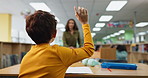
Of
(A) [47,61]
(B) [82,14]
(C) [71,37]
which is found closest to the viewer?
(A) [47,61]

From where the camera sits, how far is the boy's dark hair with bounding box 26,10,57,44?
0.75 meters

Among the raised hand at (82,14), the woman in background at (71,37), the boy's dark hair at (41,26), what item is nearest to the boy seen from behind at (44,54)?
the boy's dark hair at (41,26)

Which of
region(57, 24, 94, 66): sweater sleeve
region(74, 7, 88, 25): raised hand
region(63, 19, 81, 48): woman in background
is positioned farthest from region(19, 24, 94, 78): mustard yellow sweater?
region(63, 19, 81, 48): woman in background

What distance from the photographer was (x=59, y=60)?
2.48 ft

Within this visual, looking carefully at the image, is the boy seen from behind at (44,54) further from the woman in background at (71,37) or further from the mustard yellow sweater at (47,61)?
the woman in background at (71,37)

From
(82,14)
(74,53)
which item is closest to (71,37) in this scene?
(82,14)

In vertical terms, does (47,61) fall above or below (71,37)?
below

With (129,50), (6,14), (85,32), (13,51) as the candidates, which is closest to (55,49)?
(85,32)

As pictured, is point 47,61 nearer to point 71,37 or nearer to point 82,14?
point 82,14

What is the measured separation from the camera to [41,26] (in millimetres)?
754

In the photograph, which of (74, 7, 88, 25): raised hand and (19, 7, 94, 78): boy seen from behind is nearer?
(19, 7, 94, 78): boy seen from behind

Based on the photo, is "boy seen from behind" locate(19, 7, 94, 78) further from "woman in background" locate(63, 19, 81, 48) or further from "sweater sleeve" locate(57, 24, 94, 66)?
"woman in background" locate(63, 19, 81, 48)

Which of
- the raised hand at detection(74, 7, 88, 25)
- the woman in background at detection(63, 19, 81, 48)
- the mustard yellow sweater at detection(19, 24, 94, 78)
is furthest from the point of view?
the woman in background at detection(63, 19, 81, 48)

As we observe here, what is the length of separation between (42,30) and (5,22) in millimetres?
7187
